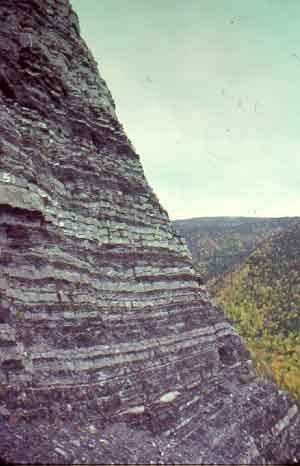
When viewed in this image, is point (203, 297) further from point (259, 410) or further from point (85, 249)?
point (85, 249)

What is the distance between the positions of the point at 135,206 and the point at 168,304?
141 inches

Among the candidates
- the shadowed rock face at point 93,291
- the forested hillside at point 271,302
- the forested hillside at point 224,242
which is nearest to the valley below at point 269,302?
the forested hillside at point 271,302

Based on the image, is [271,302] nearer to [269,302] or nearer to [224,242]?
[269,302]

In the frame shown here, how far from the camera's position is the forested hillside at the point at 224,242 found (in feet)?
293

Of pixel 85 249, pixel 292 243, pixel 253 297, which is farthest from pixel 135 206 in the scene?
pixel 292 243

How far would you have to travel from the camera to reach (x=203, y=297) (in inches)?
544

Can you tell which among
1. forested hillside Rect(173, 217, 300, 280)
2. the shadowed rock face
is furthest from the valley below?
the shadowed rock face

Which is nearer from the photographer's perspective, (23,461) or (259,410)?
(23,461)

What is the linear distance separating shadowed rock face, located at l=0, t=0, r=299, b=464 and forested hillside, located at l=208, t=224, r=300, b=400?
1260 inches

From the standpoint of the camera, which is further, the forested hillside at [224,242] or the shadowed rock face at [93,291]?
the forested hillside at [224,242]

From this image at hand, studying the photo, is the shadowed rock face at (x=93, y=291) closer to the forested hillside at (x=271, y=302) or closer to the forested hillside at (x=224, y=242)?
the forested hillside at (x=271, y=302)

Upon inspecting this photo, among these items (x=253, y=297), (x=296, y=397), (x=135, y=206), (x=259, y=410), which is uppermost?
(x=135, y=206)

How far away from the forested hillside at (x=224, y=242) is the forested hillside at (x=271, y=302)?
13840 millimetres

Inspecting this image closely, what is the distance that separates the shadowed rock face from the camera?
7.64m
